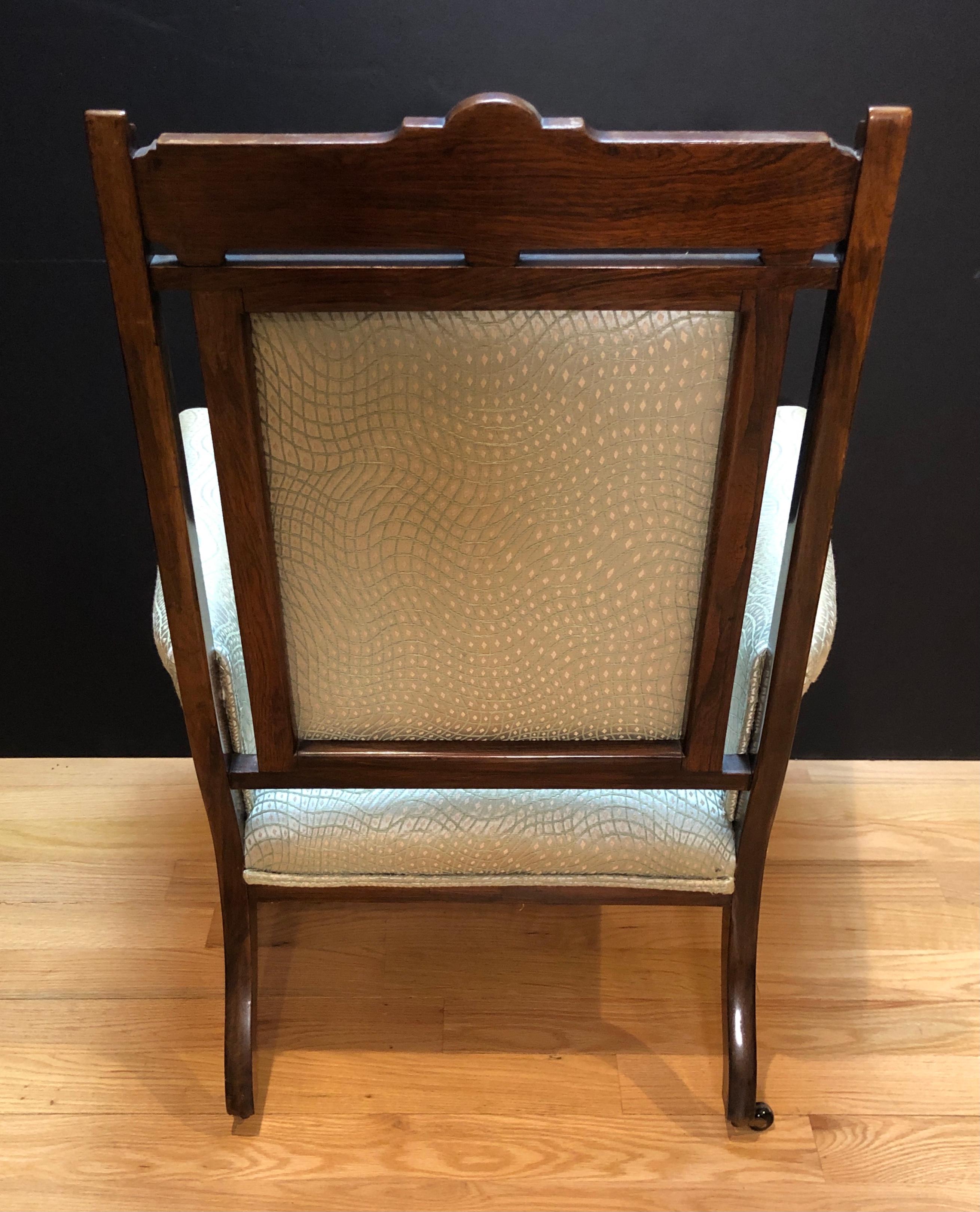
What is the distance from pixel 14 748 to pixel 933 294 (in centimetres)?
129

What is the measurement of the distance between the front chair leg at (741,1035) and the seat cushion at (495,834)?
0.54 feet

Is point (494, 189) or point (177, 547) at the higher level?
point (494, 189)

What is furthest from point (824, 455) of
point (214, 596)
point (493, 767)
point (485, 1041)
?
point (485, 1041)

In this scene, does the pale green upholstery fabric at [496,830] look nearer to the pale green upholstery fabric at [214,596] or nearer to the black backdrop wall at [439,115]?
the pale green upholstery fabric at [214,596]

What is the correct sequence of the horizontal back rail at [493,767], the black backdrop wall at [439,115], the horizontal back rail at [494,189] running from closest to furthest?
the horizontal back rail at [494,189], the horizontal back rail at [493,767], the black backdrop wall at [439,115]

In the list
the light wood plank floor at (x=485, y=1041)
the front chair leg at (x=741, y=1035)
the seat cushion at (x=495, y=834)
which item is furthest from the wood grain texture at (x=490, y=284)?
the light wood plank floor at (x=485, y=1041)

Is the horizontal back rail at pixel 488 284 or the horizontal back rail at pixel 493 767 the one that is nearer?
the horizontal back rail at pixel 488 284

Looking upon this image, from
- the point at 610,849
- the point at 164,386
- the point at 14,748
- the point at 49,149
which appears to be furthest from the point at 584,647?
the point at 14,748

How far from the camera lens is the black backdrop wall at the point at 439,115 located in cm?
99

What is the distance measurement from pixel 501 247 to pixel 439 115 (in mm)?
540

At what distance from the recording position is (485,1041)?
3.65ft

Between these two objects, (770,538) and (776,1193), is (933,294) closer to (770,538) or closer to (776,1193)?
(770,538)

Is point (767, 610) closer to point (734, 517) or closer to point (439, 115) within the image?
point (734, 517)

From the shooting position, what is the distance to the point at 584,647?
0.77 meters
